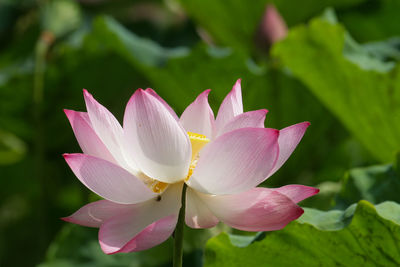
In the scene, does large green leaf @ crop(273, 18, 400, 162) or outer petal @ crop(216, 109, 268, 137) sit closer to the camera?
outer petal @ crop(216, 109, 268, 137)

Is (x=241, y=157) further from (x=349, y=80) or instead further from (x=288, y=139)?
(x=349, y=80)

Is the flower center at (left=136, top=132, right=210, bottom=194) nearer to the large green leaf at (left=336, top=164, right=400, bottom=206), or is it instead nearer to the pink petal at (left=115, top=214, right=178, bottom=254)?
the pink petal at (left=115, top=214, right=178, bottom=254)

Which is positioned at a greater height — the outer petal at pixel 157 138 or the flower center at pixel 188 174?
the outer petal at pixel 157 138

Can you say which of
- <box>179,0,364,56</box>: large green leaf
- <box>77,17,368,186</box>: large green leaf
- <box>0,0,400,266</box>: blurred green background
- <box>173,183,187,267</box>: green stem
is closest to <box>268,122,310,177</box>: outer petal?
<box>173,183,187,267</box>: green stem

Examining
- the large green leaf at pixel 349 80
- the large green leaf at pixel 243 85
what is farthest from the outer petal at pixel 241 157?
the large green leaf at pixel 243 85

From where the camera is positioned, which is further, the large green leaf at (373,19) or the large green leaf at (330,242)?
the large green leaf at (373,19)

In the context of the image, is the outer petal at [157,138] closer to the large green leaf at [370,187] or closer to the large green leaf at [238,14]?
the large green leaf at [370,187]

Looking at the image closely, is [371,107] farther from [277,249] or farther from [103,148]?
[103,148]

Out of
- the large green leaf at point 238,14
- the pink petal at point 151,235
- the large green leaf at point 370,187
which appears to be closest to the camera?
the pink petal at point 151,235
